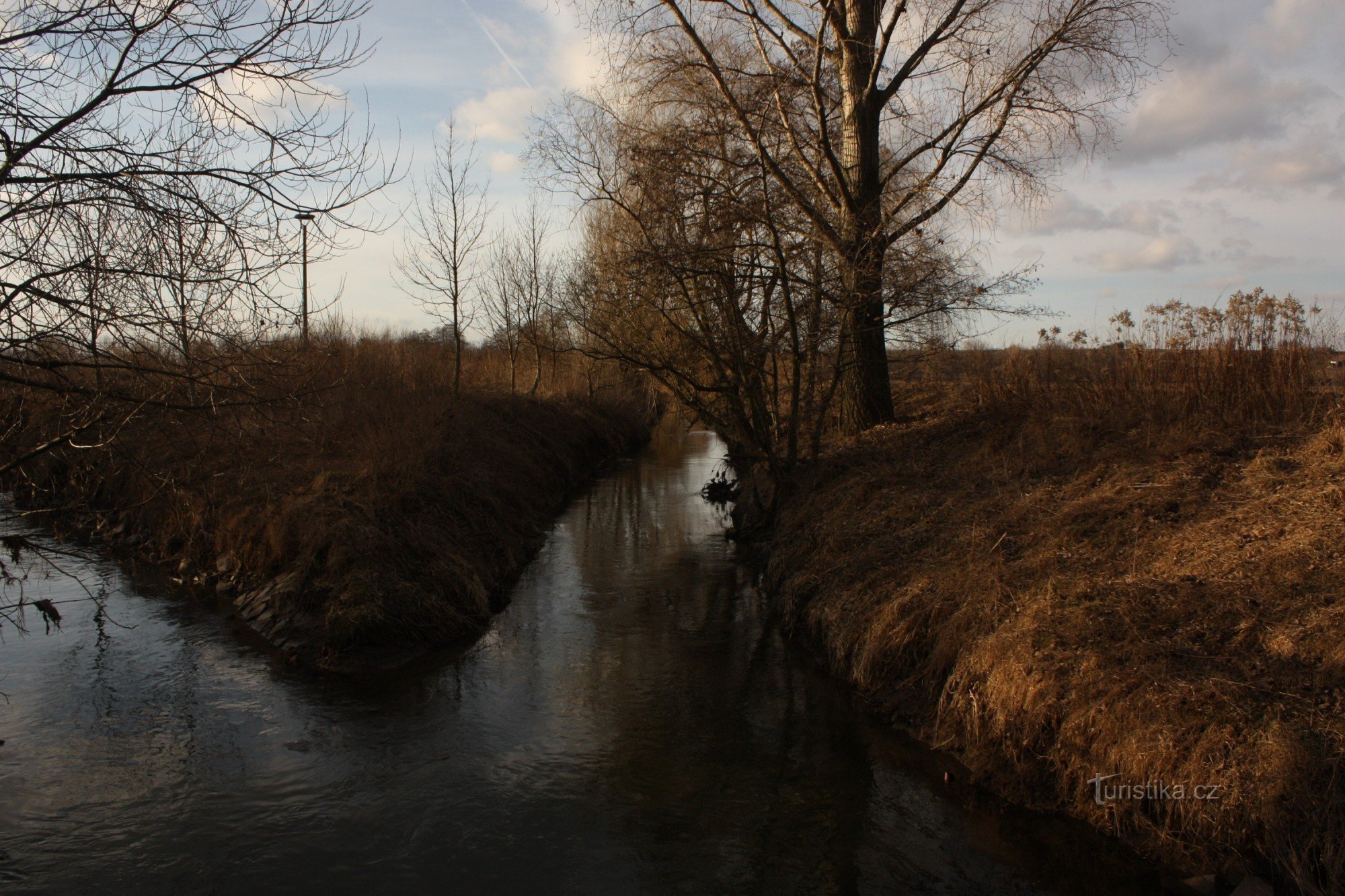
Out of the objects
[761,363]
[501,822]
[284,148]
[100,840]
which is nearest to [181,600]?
[100,840]

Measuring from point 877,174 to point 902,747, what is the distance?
872 cm

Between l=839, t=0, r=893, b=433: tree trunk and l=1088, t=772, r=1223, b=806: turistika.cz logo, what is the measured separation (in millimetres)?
6525

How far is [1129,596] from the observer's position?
5715mm

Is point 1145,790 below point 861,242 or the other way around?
below

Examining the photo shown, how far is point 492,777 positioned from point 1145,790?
4109 mm

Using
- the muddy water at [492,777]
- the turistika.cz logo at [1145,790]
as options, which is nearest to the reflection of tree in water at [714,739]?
the muddy water at [492,777]

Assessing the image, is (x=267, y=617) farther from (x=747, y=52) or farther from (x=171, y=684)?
(x=747, y=52)

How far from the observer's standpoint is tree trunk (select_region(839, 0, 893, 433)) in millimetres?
10203

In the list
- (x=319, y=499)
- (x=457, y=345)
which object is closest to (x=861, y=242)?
(x=319, y=499)

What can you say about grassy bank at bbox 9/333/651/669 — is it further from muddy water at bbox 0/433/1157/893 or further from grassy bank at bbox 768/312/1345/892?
grassy bank at bbox 768/312/1345/892

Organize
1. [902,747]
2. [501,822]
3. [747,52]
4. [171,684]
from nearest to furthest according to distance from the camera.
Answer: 1. [501,822]
2. [902,747]
3. [171,684]
4. [747,52]

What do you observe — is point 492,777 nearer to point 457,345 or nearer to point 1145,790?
point 1145,790

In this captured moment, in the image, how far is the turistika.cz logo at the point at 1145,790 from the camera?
4.25 m

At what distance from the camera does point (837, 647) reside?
24.7 feet
